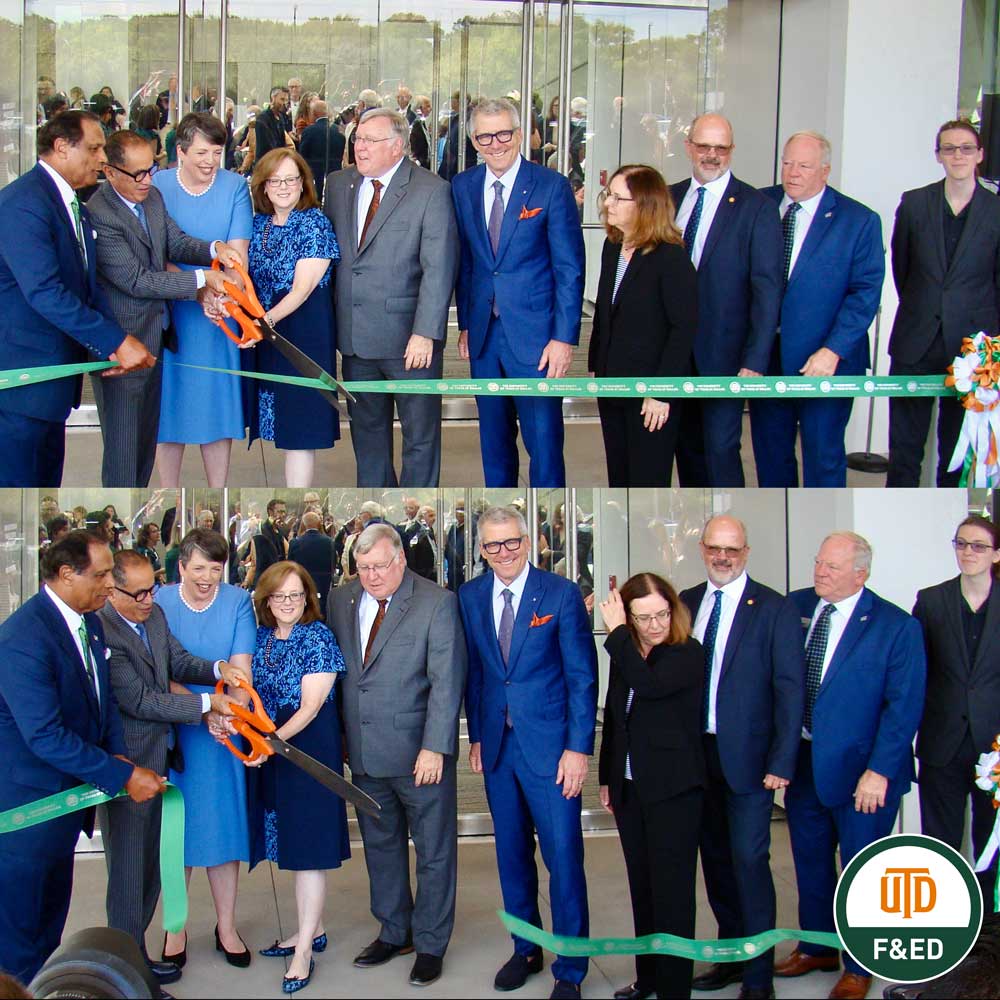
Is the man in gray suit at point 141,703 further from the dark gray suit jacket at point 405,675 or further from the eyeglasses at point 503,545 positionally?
the eyeglasses at point 503,545

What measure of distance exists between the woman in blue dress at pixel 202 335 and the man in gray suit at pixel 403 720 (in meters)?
0.78

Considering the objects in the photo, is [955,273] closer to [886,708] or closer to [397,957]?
[886,708]

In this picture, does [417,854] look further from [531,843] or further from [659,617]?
[659,617]

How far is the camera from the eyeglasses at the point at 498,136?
5.12 metres

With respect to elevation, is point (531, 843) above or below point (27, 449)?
below

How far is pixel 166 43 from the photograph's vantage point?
8094mm

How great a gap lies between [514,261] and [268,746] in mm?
2002

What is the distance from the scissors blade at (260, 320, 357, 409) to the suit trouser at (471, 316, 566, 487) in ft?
1.89

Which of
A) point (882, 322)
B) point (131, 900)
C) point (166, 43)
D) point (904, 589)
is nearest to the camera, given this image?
point (131, 900)

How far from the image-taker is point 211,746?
5176mm

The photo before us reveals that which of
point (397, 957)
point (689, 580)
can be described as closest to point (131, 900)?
point (397, 957)

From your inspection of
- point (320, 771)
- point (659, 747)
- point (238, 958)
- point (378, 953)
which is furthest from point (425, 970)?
point (659, 747)

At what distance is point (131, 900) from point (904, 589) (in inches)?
144

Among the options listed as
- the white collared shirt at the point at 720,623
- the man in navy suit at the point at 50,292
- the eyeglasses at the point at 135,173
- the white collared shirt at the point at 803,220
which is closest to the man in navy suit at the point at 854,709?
the white collared shirt at the point at 720,623
